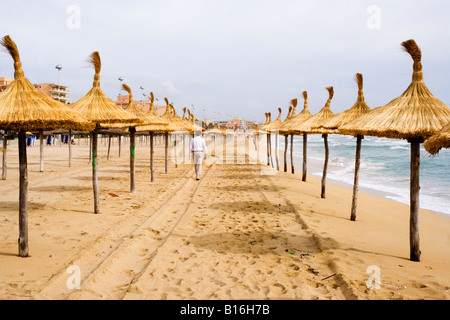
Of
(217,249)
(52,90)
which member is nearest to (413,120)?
(217,249)

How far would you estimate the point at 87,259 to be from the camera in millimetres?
4340

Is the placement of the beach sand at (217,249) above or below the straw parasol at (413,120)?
below

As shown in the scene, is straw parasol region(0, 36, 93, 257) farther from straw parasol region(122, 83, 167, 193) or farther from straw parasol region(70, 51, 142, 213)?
straw parasol region(122, 83, 167, 193)

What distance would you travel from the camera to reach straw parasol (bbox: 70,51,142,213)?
6.78 metres

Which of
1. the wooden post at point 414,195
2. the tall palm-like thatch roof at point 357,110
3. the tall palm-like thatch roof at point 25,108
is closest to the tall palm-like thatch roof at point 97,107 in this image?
the tall palm-like thatch roof at point 25,108

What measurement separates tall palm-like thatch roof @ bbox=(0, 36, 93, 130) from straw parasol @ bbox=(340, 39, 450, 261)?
4.45 meters

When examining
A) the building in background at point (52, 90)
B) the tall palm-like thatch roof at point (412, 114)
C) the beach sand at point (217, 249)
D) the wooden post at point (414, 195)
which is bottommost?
the beach sand at point (217, 249)

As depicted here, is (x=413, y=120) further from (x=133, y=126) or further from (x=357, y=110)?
(x=133, y=126)

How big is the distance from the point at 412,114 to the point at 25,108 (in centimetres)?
534

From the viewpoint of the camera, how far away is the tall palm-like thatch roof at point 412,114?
4.27 m

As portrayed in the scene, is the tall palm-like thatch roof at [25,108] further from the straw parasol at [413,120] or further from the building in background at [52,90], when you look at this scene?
the building in background at [52,90]

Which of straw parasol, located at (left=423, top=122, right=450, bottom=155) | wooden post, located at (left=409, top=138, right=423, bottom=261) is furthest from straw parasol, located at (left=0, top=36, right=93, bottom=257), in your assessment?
wooden post, located at (left=409, top=138, right=423, bottom=261)

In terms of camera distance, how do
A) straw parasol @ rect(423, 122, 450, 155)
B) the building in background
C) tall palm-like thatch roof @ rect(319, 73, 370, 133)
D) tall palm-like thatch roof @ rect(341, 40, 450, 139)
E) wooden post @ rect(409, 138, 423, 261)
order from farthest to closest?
1. the building in background
2. tall palm-like thatch roof @ rect(319, 73, 370, 133)
3. wooden post @ rect(409, 138, 423, 261)
4. tall palm-like thatch roof @ rect(341, 40, 450, 139)
5. straw parasol @ rect(423, 122, 450, 155)
